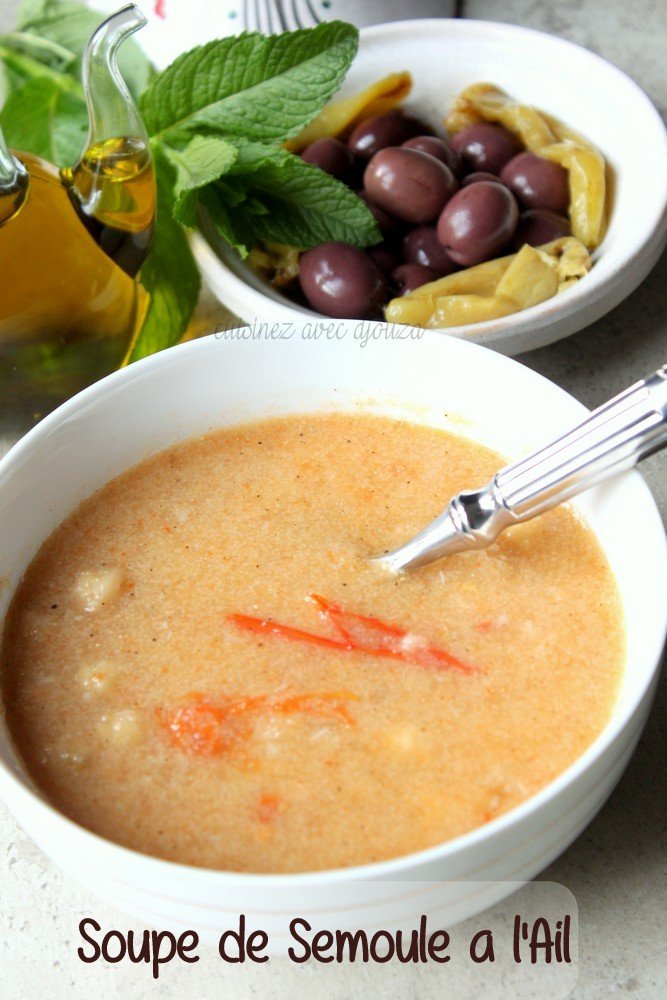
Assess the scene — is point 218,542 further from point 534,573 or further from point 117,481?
point 534,573

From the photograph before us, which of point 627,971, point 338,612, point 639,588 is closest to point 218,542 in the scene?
point 338,612

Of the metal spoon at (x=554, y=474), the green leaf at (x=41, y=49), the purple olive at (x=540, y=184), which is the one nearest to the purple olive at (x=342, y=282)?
the purple olive at (x=540, y=184)

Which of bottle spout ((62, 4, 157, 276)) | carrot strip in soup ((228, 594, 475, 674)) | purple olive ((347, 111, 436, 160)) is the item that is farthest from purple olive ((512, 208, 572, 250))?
carrot strip in soup ((228, 594, 475, 674))

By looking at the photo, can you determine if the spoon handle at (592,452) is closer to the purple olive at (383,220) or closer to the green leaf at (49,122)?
the purple olive at (383,220)

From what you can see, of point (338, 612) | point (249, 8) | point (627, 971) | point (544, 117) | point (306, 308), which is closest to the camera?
point (627, 971)

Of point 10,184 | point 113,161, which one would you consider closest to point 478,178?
point 113,161

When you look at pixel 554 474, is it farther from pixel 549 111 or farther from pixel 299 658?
pixel 549 111

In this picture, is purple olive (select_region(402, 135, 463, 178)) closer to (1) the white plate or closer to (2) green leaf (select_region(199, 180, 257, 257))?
(1) the white plate
